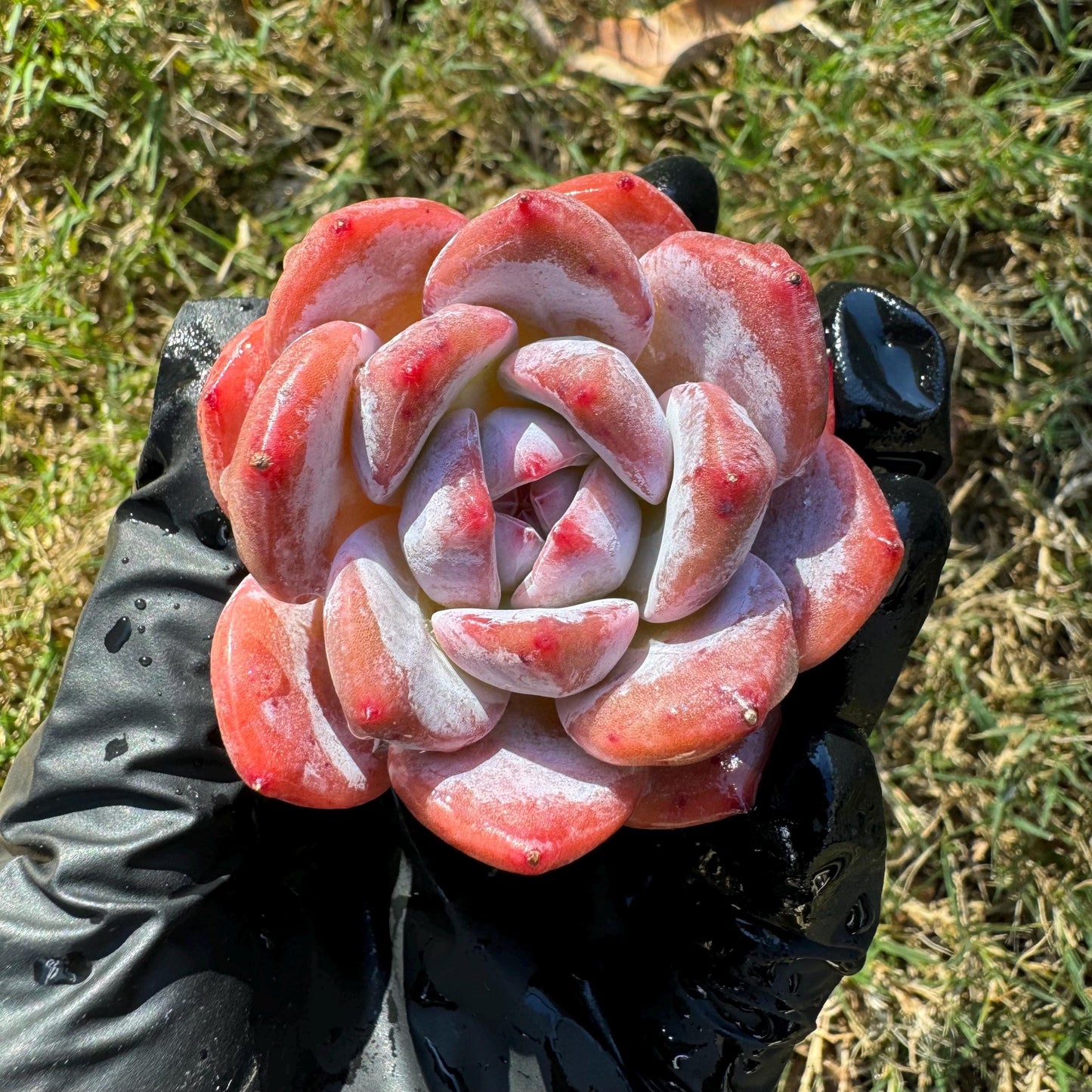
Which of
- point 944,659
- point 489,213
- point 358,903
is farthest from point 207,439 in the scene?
point 944,659

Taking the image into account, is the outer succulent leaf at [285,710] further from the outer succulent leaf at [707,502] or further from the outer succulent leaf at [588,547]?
the outer succulent leaf at [707,502]

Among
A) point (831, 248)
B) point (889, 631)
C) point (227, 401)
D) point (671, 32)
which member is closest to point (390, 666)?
point (227, 401)

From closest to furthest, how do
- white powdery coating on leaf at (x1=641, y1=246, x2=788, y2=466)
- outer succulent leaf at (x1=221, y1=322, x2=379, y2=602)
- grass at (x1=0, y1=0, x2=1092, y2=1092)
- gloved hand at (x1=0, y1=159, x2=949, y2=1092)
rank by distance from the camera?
outer succulent leaf at (x1=221, y1=322, x2=379, y2=602) < white powdery coating on leaf at (x1=641, y1=246, x2=788, y2=466) < gloved hand at (x1=0, y1=159, x2=949, y2=1092) < grass at (x1=0, y1=0, x2=1092, y2=1092)

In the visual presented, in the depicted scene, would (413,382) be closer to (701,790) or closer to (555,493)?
(555,493)

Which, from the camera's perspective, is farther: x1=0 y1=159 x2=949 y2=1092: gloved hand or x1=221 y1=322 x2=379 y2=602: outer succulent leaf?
x1=0 y1=159 x2=949 y2=1092: gloved hand

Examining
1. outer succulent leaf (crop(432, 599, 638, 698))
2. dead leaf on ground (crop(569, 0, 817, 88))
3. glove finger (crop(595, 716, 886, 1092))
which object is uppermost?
dead leaf on ground (crop(569, 0, 817, 88))

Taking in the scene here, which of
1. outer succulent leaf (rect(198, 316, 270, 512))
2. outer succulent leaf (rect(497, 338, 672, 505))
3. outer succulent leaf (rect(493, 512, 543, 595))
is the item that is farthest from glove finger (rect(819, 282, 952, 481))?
outer succulent leaf (rect(198, 316, 270, 512))

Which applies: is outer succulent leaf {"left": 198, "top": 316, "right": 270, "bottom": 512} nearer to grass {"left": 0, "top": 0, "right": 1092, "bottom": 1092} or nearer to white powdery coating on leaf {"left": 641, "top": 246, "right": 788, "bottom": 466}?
white powdery coating on leaf {"left": 641, "top": 246, "right": 788, "bottom": 466}

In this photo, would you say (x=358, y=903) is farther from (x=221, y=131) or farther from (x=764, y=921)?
(x=221, y=131)
